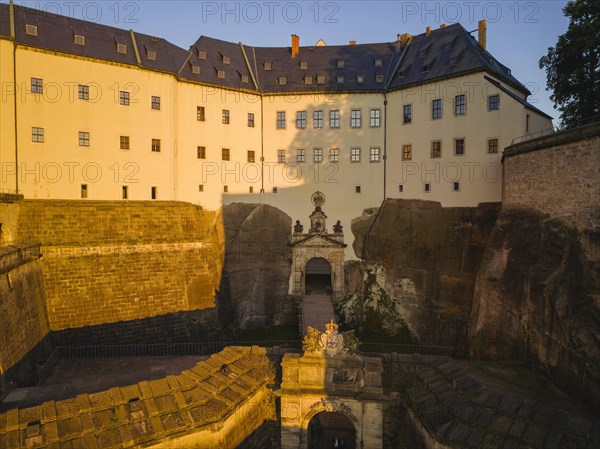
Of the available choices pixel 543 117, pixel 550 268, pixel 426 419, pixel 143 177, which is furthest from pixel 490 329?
pixel 143 177

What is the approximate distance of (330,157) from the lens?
102 feet

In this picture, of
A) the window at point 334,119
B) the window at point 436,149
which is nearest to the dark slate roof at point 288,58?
the window at point 334,119

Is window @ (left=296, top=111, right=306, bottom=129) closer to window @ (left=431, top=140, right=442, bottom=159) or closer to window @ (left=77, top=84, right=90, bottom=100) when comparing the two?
window @ (left=431, top=140, right=442, bottom=159)

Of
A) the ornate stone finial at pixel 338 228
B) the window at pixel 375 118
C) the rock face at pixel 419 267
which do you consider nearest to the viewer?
the rock face at pixel 419 267

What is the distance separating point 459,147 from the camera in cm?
2681

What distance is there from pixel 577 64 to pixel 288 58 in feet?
68.0

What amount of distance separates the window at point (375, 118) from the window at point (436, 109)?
13.5ft

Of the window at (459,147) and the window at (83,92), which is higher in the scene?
the window at (83,92)

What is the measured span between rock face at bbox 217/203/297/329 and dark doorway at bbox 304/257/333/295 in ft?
8.57

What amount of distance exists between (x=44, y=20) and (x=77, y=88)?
4991 mm

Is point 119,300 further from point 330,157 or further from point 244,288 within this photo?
point 330,157

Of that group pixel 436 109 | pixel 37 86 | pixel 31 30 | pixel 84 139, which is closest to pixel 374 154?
pixel 436 109

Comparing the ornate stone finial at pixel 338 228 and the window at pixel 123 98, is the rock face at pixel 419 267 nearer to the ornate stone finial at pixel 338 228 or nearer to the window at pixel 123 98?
the ornate stone finial at pixel 338 228

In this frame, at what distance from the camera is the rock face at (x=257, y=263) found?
96.6ft
